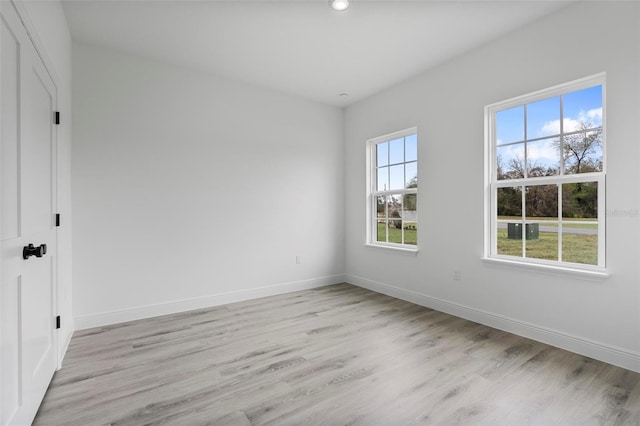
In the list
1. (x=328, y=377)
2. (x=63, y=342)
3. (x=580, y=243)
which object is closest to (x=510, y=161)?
(x=580, y=243)

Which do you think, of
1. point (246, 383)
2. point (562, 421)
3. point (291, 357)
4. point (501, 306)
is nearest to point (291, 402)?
point (246, 383)

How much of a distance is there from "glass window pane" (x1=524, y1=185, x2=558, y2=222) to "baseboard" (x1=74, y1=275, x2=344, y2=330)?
2.91 metres

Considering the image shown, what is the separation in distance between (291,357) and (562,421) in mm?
1776

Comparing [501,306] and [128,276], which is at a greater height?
[128,276]

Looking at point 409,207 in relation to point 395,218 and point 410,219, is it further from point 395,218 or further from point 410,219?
point 395,218

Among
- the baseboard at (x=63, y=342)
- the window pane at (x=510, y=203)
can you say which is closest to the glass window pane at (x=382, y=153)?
the window pane at (x=510, y=203)

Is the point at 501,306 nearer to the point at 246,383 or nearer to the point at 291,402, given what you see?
the point at 291,402

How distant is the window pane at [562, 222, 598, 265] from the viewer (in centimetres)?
257

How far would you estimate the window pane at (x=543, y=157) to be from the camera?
2824 mm

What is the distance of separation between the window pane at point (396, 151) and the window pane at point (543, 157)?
160cm

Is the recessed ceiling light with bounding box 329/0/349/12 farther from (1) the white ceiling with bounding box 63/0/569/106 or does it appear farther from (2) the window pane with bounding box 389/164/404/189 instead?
(2) the window pane with bounding box 389/164/404/189

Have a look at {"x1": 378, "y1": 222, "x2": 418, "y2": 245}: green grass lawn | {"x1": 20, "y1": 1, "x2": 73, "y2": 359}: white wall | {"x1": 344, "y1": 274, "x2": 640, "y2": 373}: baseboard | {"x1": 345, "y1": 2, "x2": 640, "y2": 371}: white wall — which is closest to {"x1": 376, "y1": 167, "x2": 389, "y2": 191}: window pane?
{"x1": 345, "y1": 2, "x2": 640, "y2": 371}: white wall

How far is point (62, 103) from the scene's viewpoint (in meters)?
2.62

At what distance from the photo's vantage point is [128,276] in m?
3.40
